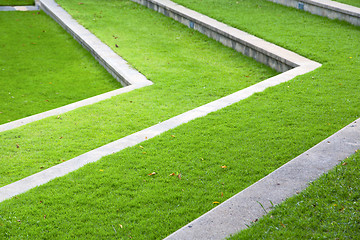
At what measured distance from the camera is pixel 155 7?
632 inches

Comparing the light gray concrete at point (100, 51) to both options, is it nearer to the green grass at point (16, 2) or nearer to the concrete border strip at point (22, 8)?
the concrete border strip at point (22, 8)

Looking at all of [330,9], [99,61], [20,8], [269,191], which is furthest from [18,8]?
[269,191]

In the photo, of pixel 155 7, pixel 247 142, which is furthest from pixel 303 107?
pixel 155 7

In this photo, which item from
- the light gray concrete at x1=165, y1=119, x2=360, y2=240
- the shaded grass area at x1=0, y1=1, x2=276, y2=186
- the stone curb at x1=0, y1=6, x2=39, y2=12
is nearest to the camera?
the light gray concrete at x1=165, y1=119, x2=360, y2=240

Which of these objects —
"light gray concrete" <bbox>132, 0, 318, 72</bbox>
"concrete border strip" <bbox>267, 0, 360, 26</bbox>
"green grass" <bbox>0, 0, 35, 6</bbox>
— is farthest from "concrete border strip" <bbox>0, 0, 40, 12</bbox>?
"concrete border strip" <bbox>267, 0, 360, 26</bbox>

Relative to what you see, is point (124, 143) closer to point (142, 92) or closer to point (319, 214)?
point (142, 92)

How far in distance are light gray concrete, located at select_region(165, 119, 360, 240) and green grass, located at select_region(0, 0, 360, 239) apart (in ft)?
1.37

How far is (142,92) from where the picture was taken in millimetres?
8523

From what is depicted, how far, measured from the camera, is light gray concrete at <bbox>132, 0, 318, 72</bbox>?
946 centimetres

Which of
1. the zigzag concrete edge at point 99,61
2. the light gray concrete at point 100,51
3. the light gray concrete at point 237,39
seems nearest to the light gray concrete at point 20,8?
the light gray concrete at point 100,51

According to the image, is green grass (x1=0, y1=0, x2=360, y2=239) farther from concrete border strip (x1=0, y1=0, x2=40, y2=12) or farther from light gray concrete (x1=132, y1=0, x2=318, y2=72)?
concrete border strip (x1=0, y1=0, x2=40, y2=12)

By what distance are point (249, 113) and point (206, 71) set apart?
325 centimetres

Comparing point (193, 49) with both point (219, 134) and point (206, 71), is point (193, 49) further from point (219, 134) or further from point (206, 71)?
point (219, 134)

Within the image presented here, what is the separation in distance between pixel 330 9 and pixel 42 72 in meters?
9.31
